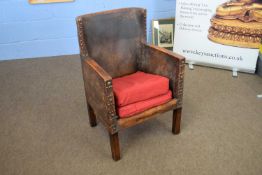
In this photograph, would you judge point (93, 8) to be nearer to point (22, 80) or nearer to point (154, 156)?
point (22, 80)

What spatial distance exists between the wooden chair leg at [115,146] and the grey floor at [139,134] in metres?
0.05

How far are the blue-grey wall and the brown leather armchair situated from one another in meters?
1.41

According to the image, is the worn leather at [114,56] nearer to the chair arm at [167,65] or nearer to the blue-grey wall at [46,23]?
the chair arm at [167,65]

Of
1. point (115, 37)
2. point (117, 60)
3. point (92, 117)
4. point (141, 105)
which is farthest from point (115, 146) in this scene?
point (115, 37)

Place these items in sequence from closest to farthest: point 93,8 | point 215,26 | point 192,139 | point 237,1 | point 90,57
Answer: point 90,57 → point 192,139 → point 237,1 → point 215,26 → point 93,8

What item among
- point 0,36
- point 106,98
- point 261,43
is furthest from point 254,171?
point 0,36

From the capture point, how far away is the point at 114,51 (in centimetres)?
187

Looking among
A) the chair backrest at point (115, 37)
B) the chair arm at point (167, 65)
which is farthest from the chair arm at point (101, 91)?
the chair arm at point (167, 65)

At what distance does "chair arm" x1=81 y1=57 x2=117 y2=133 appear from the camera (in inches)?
59.6

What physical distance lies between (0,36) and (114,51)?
1.97 meters

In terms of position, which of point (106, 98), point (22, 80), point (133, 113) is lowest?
point (22, 80)

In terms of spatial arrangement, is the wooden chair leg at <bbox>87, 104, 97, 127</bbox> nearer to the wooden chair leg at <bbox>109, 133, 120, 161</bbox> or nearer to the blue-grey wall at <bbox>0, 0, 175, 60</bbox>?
the wooden chair leg at <bbox>109, 133, 120, 161</bbox>

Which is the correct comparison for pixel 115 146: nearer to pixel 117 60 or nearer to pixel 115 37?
pixel 117 60

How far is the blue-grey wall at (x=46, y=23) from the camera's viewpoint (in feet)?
10.1
